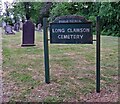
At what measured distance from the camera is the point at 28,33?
10.5 meters

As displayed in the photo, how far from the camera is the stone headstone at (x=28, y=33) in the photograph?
10.4m

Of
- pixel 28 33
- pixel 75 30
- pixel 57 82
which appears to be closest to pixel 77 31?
pixel 75 30

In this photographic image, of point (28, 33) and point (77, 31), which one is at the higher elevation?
point (77, 31)

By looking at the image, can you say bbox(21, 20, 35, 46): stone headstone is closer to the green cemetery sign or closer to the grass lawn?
the grass lawn

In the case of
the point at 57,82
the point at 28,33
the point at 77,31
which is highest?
the point at 77,31

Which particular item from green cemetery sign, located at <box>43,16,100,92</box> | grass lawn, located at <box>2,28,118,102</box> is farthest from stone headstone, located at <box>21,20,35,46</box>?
green cemetery sign, located at <box>43,16,100,92</box>

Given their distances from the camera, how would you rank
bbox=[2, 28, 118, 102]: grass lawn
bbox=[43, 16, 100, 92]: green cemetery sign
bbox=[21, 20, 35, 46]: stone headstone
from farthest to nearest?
bbox=[21, 20, 35, 46]: stone headstone → bbox=[43, 16, 100, 92]: green cemetery sign → bbox=[2, 28, 118, 102]: grass lawn

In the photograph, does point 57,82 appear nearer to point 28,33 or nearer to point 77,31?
point 77,31

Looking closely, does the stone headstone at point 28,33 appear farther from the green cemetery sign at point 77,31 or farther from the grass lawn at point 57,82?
the green cemetery sign at point 77,31

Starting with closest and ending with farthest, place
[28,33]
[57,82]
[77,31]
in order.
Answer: [77,31] < [57,82] < [28,33]

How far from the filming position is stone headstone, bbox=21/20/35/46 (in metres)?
10.4

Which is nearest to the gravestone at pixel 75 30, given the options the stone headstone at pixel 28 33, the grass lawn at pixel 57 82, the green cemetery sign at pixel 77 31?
the green cemetery sign at pixel 77 31

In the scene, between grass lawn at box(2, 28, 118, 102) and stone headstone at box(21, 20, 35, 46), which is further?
stone headstone at box(21, 20, 35, 46)

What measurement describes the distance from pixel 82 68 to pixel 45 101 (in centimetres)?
243
